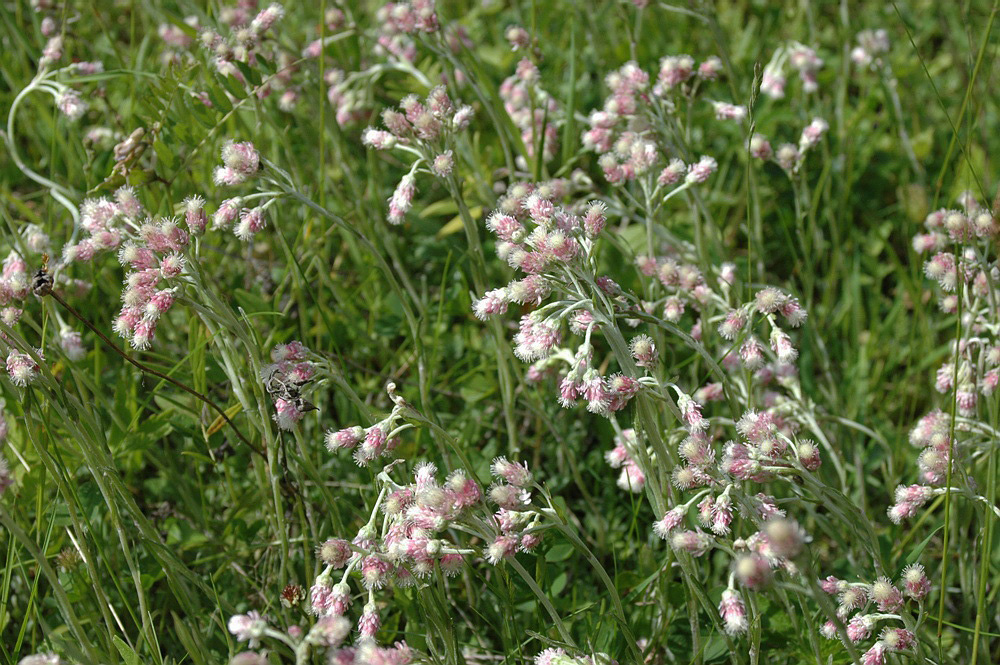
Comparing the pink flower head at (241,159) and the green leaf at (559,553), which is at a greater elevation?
the pink flower head at (241,159)

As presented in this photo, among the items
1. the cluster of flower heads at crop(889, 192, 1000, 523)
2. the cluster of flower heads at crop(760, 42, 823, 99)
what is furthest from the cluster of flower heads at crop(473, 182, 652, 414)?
the cluster of flower heads at crop(760, 42, 823, 99)

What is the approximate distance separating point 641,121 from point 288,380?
1292mm

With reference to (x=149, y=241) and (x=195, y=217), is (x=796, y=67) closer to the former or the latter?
(x=195, y=217)

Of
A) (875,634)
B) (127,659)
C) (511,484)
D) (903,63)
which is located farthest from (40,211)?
(903,63)

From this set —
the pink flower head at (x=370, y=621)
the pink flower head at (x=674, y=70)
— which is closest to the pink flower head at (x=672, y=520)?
the pink flower head at (x=370, y=621)

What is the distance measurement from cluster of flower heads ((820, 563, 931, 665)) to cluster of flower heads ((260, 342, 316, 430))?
1.04 meters

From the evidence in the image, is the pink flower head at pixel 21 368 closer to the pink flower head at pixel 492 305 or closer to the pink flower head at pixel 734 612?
the pink flower head at pixel 492 305

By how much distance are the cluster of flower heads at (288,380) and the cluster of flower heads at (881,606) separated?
3.40 ft

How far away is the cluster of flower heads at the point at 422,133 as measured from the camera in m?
2.23

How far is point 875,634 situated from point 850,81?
2.86 meters

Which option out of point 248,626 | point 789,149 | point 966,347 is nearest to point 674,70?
point 789,149

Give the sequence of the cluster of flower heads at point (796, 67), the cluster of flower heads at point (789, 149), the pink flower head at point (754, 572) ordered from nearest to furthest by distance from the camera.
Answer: the pink flower head at point (754, 572)
the cluster of flower heads at point (789, 149)
the cluster of flower heads at point (796, 67)

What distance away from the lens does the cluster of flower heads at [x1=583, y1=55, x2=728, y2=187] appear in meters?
2.39

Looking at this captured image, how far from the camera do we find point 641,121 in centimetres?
267
